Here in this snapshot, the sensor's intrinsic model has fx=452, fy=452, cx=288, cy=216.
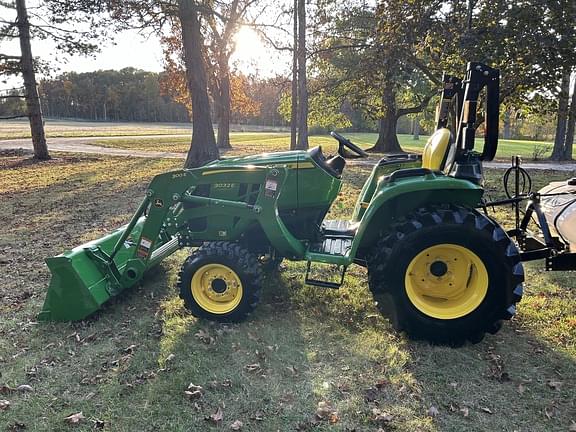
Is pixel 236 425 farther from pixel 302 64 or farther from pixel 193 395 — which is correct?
pixel 302 64

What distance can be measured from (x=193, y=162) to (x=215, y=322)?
11.0 m

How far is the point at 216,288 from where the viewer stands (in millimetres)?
3961

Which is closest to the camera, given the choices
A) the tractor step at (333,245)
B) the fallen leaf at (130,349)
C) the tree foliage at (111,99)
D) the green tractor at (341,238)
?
the green tractor at (341,238)

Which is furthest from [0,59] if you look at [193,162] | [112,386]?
[112,386]

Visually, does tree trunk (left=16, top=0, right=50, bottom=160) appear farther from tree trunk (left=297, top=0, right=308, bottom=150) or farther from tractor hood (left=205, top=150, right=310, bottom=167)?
tractor hood (left=205, top=150, right=310, bottom=167)

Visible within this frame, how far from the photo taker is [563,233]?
375 cm

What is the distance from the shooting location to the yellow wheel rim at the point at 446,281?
346 cm

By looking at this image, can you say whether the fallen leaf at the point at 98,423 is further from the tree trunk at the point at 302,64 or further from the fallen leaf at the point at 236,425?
the tree trunk at the point at 302,64

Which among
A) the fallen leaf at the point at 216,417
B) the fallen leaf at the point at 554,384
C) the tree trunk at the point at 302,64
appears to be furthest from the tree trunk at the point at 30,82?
the fallen leaf at the point at 554,384

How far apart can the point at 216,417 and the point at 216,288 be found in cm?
133

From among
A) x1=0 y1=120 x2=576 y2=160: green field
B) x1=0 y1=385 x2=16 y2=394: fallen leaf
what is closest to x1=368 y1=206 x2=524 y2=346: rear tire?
x1=0 y1=385 x2=16 y2=394: fallen leaf

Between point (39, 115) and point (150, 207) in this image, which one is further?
point (39, 115)

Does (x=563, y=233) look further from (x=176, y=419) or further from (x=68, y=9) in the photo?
(x=68, y=9)

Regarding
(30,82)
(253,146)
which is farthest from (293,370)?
(253,146)
